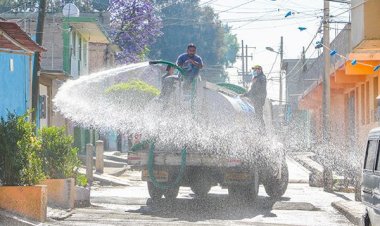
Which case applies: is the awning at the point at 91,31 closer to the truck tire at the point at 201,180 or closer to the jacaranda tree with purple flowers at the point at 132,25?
the jacaranda tree with purple flowers at the point at 132,25

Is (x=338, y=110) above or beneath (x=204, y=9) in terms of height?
beneath

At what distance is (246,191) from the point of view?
1853 centimetres

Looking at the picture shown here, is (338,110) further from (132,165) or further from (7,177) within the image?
(7,177)

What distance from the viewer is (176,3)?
236 ft

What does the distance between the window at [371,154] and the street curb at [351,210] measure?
3.76 m

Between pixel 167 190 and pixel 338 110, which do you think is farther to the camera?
pixel 338 110

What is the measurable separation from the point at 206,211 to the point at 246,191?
118 centimetres

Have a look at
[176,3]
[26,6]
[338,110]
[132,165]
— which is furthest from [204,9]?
[132,165]

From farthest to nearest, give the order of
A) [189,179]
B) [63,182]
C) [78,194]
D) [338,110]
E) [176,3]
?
[176,3], [338,110], [189,179], [78,194], [63,182]

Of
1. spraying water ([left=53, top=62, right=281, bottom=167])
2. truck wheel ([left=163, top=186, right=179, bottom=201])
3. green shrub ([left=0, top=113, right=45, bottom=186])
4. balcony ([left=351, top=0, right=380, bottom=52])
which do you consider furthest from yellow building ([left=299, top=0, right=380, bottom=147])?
green shrub ([left=0, top=113, right=45, bottom=186])

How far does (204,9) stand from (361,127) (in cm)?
4225

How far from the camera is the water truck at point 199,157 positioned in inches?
691

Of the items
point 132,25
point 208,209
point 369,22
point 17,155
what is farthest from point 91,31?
point 17,155

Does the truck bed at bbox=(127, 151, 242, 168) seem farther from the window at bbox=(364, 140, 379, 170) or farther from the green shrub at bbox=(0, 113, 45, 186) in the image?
the window at bbox=(364, 140, 379, 170)
